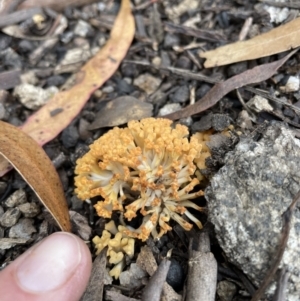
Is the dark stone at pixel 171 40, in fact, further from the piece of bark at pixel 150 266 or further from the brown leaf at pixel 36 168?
the piece of bark at pixel 150 266

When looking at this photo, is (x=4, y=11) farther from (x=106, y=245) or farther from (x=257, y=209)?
(x=257, y=209)

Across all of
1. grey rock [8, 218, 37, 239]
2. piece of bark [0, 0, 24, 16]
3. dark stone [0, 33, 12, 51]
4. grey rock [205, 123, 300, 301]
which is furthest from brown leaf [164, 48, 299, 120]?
piece of bark [0, 0, 24, 16]

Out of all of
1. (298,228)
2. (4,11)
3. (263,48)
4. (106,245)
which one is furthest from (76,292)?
(4,11)

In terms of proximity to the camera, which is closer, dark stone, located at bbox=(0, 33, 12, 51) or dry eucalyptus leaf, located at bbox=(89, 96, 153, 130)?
dry eucalyptus leaf, located at bbox=(89, 96, 153, 130)

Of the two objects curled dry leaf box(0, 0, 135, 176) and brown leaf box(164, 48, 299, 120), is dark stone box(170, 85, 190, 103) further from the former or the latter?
curled dry leaf box(0, 0, 135, 176)

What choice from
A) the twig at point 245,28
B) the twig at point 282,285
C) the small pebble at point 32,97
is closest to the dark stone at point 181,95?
the twig at point 245,28
